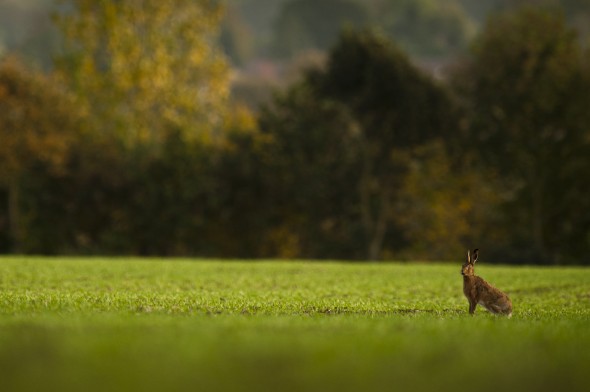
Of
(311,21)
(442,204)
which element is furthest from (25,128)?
(311,21)

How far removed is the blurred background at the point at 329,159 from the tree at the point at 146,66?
230 millimetres

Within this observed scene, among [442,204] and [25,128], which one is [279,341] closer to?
[25,128]

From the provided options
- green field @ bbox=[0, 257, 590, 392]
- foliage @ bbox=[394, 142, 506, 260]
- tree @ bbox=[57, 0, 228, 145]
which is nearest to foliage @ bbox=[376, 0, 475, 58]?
tree @ bbox=[57, 0, 228, 145]

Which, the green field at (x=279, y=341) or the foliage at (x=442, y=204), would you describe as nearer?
the green field at (x=279, y=341)

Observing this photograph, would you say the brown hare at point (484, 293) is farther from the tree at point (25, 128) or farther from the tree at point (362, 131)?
the tree at point (25, 128)

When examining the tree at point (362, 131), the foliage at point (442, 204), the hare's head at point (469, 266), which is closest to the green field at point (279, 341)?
the hare's head at point (469, 266)

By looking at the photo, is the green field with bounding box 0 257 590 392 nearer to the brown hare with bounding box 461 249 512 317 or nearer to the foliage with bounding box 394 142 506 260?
the brown hare with bounding box 461 249 512 317

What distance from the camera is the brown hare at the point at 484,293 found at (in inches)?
563

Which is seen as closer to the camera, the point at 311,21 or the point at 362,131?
the point at 362,131

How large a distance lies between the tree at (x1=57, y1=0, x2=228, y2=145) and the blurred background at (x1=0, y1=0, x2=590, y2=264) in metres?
0.23

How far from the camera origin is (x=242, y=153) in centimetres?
5184

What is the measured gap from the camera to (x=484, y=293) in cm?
1441

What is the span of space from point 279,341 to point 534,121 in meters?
41.4

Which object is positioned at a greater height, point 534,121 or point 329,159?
point 534,121
